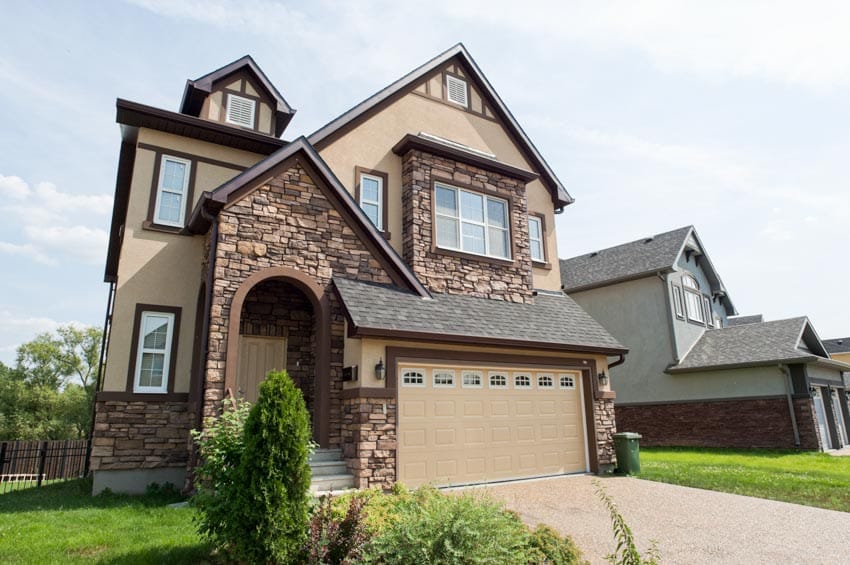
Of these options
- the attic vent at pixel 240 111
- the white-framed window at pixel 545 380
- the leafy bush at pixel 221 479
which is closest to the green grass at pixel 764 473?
the white-framed window at pixel 545 380

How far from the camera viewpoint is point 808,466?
46.0 ft

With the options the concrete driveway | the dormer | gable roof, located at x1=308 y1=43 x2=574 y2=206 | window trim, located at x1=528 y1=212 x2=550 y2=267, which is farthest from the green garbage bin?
the dormer

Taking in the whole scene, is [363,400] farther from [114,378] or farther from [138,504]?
[114,378]

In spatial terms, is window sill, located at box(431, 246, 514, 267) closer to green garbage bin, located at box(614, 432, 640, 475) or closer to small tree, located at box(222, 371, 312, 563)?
green garbage bin, located at box(614, 432, 640, 475)

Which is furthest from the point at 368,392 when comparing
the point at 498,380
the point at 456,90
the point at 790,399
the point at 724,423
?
the point at 790,399

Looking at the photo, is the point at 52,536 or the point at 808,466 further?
the point at 808,466

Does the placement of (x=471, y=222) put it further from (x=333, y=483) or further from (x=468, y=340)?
(x=333, y=483)

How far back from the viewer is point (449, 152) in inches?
532

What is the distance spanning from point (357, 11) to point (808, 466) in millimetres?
15737

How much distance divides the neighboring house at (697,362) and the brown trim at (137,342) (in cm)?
1769

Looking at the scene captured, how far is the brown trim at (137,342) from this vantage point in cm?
1042

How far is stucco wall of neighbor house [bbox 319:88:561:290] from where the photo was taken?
13.1 meters

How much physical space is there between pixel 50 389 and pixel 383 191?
39.6 metres

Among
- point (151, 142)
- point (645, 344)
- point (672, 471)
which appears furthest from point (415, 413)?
point (645, 344)
